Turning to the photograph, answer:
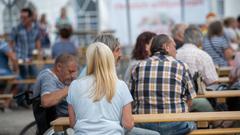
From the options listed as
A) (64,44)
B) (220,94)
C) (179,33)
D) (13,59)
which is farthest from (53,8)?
(220,94)

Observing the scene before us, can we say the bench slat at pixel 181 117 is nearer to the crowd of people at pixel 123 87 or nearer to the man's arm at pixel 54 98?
the crowd of people at pixel 123 87

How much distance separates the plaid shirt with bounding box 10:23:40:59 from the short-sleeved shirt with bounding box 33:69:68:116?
5.50 meters

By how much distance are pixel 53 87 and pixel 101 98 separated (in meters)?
1.32

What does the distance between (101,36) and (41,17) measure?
10299 millimetres

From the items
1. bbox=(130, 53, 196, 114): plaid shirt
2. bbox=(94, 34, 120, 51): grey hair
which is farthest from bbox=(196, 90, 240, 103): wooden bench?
bbox=(94, 34, 120, 51): grey hair

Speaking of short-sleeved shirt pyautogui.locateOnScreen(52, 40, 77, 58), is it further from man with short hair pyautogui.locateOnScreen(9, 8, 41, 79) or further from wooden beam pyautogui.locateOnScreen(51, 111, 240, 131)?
wooden beam pyautogui.locateOnScreen(51, 111, 240, 131)

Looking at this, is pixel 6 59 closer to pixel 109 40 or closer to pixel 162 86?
pixel 109 40

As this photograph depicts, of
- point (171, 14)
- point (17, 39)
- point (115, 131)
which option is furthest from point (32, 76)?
point (115, 131)

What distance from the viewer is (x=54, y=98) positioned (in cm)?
649

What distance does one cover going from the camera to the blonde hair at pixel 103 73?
5.45 metres

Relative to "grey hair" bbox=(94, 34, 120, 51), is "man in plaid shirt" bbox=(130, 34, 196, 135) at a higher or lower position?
lower

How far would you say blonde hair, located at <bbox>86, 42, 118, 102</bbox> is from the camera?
545cm

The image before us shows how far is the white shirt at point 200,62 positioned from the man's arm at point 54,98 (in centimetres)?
189

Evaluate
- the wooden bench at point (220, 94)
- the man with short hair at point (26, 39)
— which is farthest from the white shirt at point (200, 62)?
the man with short hair at point (26, 39)
